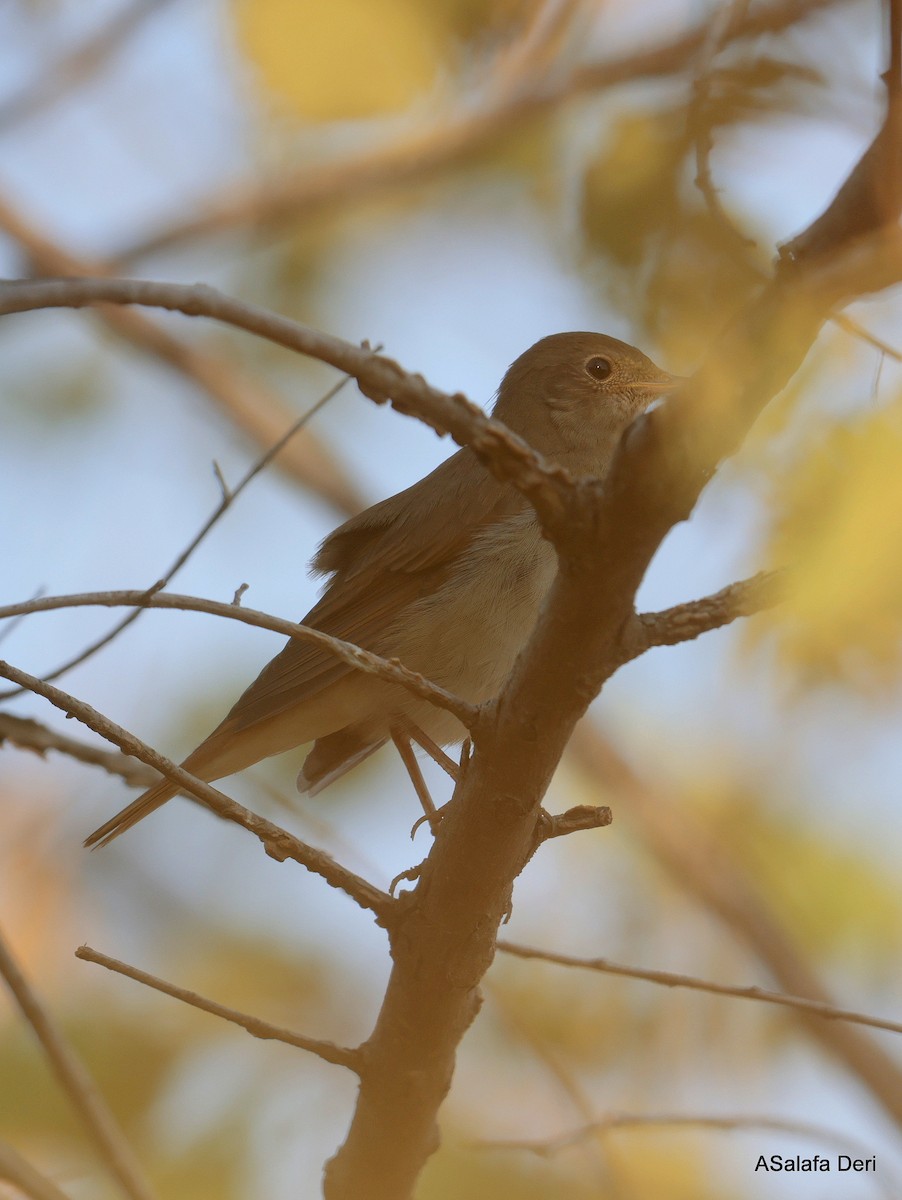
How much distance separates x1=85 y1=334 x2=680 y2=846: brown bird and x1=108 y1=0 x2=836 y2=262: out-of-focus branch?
281 cm

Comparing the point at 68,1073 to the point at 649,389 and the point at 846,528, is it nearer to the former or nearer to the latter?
the point at 846,528

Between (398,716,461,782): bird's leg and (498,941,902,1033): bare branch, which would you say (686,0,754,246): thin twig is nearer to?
(498,941,902,1033): bare branch

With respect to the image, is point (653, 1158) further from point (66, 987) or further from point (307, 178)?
point (307, 178)

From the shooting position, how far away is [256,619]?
2557 mm

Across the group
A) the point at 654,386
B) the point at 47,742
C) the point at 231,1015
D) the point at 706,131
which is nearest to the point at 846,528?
the point at 706,131

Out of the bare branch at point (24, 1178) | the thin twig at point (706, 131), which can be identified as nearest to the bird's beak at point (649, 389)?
the thin twig at point (706, 131)

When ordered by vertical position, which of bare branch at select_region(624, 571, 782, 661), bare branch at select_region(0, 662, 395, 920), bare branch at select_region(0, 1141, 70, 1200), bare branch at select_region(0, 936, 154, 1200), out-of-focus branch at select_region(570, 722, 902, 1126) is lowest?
bare branch at select_region(0, 1141, 70, 1200)

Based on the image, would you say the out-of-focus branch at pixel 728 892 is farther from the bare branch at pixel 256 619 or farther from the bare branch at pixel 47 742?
the bare branch at pixel 256 619

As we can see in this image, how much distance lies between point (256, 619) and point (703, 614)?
86 cm

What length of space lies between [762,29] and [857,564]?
139 cm

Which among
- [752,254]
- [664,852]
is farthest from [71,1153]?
[664,852]

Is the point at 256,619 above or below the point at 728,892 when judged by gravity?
below

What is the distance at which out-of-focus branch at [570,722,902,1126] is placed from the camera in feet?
22.2

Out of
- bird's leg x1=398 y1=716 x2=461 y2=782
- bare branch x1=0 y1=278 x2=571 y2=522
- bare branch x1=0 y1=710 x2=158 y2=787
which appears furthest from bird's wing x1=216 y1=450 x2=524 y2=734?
bare branch x1=0 y1=278 x2=571 y2=522
